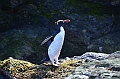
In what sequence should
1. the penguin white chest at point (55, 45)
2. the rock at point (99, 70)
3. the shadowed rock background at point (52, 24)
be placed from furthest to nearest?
the shadowed rock background at point (52, 24), the penguin white chest at point (55, 45), the rock at point (99, 70)

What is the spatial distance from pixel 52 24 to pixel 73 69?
5.04 metres

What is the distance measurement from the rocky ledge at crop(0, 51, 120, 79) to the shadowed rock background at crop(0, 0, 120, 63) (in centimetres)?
345

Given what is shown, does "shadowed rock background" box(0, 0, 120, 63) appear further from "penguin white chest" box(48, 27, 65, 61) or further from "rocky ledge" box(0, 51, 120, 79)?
"rocky ledge" box(0, 51, 120, 79)

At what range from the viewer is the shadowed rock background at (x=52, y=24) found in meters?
10.8

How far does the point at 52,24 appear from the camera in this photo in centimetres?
1145

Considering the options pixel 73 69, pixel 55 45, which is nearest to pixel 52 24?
pixel 55 45

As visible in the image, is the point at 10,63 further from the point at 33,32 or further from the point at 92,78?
the point at 33,32

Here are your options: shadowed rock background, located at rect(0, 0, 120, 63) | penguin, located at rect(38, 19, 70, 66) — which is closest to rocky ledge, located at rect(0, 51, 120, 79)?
penguin, located at rect(38, 19, 70, 66)

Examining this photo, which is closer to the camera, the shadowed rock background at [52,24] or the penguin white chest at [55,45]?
the penguin white chest at [55,45]

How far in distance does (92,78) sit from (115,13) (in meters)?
6.14

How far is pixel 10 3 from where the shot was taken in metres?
11.8

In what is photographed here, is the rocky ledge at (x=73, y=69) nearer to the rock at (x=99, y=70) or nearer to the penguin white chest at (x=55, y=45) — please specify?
the rock at (x=99, y=70)

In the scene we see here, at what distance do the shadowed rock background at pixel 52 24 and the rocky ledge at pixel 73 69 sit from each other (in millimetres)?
3451

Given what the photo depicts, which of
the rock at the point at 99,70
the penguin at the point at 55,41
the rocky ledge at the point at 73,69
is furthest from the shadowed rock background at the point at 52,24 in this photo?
the rock at the point at 99,70
